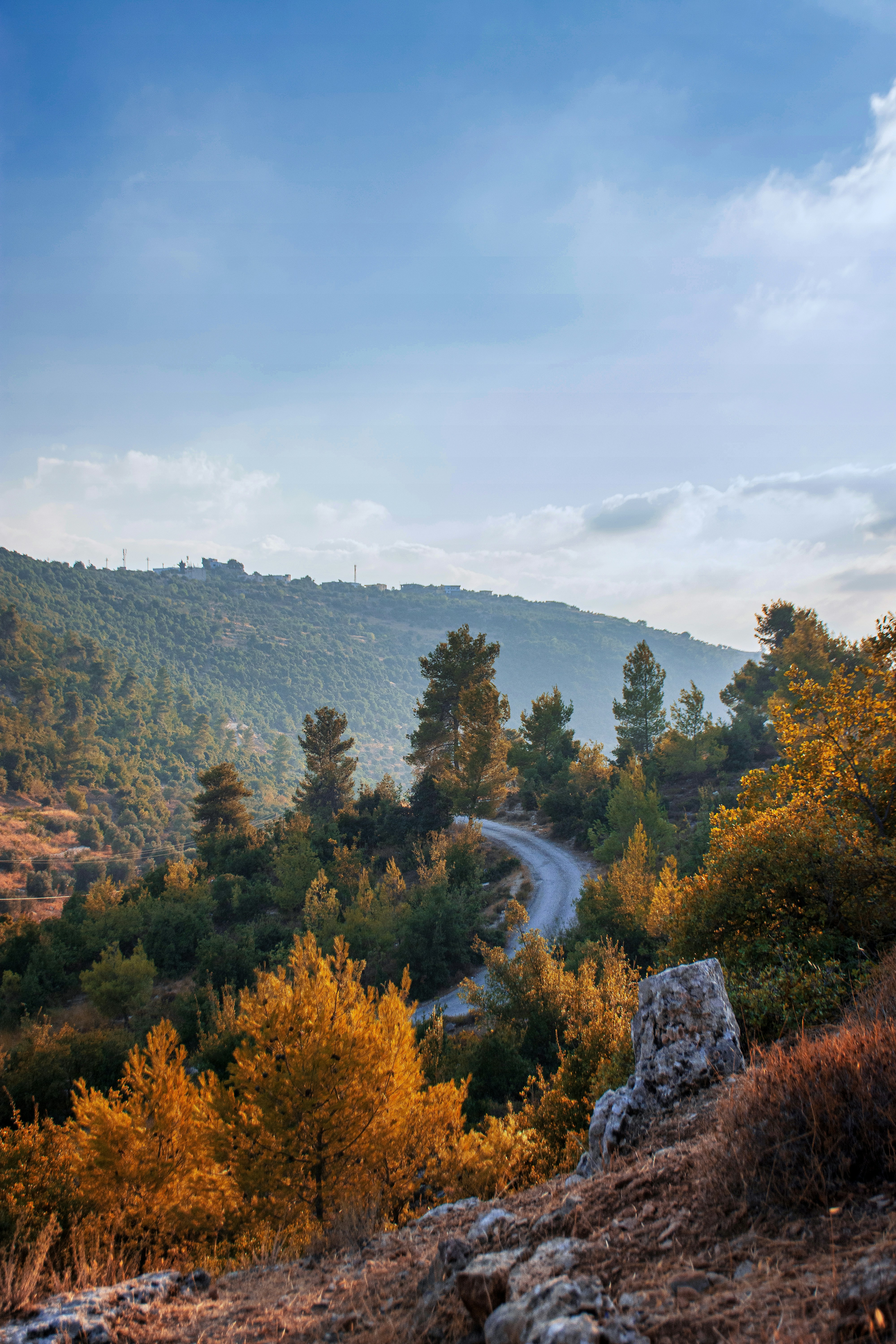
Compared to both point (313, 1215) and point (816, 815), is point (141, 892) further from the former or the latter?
point (816, 815)

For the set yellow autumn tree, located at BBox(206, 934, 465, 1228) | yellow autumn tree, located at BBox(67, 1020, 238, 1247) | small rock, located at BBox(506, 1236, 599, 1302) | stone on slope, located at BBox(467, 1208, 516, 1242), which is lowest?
yellow autumn tree, located at BBox(67, 1020, 238, 1247)

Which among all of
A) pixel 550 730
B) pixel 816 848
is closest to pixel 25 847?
pixel 550 730

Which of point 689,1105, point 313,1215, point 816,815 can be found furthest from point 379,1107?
point 816,815

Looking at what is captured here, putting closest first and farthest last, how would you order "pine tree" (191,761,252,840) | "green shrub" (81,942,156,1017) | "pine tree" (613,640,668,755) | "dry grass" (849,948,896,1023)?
"dry grass" (849,948,896,1023) < "green shrub" (81,942,156,1017) < "pine tree" (613,640,668,755) < "pine tree" (191,761,252,840)

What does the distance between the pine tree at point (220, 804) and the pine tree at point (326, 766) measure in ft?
19.2

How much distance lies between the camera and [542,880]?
1435 inches

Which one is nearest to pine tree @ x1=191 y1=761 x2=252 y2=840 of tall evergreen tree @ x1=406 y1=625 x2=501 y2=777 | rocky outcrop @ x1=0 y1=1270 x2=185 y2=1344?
tall evergreen tree @ x1=406 y1=625 x2=501 y2=777

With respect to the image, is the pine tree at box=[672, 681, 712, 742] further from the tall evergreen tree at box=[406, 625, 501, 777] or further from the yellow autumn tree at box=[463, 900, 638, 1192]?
the yellow autumn tree at box=[463, 900, 638, 1192]

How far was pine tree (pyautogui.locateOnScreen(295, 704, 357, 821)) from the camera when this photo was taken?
54812mm

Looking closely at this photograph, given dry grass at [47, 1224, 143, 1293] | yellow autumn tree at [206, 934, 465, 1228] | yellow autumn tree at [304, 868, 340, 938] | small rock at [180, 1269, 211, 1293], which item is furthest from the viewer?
yellow autumn tree at [304, 868, 340, 938]

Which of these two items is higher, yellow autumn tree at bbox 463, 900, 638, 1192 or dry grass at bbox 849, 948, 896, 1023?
dry grass at bbox 849, 948, 896, 1023

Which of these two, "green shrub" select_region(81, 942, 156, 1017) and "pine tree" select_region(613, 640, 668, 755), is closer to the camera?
"green shrub" select_region(81, 942, 156, 1017)

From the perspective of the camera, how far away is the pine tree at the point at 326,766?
180 feet

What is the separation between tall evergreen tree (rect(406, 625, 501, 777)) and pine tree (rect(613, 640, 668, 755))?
1354cm
